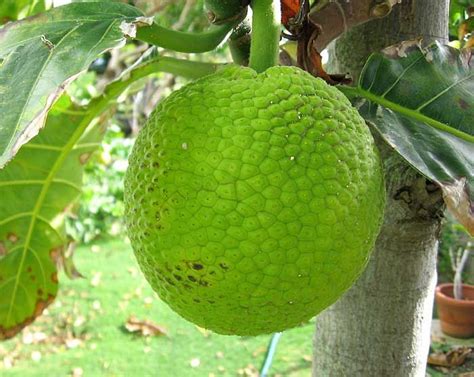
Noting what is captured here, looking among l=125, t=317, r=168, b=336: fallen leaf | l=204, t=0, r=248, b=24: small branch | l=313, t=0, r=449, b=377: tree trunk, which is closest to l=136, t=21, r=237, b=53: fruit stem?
l=204, t=0, r=248, b=24: small branch

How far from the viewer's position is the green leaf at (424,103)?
30.3 inches

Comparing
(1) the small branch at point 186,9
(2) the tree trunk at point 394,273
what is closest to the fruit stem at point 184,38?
(2) the tree trunk at point 394,273

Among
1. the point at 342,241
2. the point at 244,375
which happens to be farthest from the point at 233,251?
the point at 244,375

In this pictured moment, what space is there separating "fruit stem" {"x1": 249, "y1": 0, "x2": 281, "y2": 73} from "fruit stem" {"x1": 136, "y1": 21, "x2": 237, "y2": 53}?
0.07 metres

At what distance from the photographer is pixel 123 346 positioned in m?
3.42

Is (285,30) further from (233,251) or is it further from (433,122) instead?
(233,251)

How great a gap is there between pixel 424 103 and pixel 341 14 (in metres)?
0.16

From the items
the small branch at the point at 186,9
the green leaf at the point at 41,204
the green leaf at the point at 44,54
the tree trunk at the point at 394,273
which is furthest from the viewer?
the small branch at the point at 186,9

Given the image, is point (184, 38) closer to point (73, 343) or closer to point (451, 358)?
point (451, 358)

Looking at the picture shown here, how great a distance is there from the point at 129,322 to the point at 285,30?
293cm

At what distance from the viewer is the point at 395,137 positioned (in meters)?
0.77

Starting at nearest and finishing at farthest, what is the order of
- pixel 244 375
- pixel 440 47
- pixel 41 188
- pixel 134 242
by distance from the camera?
pixel 134 242, pixel 440 47, pixel 41 188, pixel 244 375

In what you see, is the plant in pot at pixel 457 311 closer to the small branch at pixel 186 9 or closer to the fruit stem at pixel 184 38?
the small branch at pixel 186 9

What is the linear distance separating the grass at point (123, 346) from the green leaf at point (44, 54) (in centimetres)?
258
